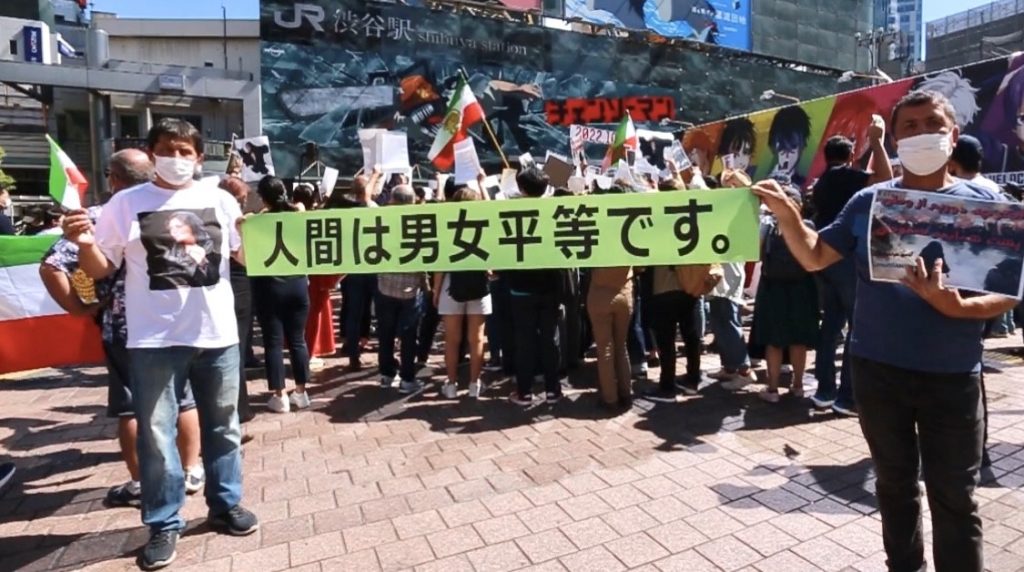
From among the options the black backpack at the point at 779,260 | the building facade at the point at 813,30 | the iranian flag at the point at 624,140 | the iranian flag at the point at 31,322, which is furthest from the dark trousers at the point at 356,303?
the building facade at the point at 813,30

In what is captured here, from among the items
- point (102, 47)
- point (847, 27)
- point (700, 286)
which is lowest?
point (700, 286)

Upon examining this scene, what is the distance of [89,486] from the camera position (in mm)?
4074

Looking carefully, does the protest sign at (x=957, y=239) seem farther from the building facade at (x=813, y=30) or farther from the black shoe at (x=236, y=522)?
the building facade at (x=813, y=30)

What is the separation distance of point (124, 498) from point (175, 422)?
0.96 m

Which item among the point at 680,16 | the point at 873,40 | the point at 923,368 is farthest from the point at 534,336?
the point at 873,40

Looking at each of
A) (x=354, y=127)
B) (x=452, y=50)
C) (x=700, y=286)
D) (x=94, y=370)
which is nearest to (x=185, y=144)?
(x=700, y=286)

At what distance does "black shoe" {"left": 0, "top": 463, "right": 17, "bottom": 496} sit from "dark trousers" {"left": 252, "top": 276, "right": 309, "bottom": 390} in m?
1.76

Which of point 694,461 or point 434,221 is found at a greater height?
point 434,221

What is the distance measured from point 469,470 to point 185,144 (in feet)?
8.07

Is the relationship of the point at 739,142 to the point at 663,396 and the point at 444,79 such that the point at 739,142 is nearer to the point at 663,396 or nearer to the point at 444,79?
the point at 663,396

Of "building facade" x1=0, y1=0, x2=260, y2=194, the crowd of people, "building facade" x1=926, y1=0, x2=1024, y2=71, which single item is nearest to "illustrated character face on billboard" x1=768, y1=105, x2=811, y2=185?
the crowd of people

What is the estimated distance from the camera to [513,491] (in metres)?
3.81

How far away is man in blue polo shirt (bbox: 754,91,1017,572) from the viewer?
7.56 feet

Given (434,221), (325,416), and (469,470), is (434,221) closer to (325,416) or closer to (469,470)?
(469,470)
